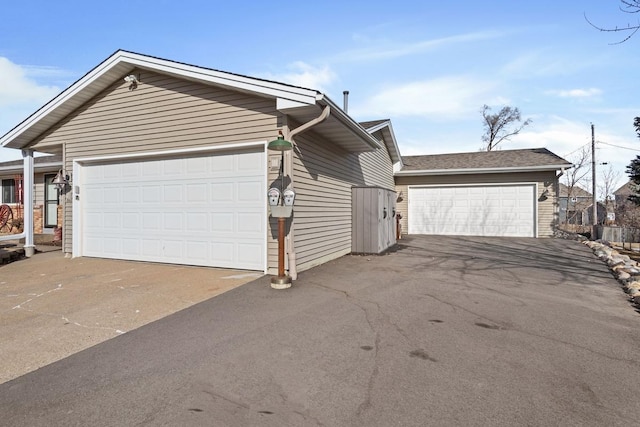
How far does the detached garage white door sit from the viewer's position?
537 inches

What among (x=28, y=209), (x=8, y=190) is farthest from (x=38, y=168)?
(x=28, y=209)

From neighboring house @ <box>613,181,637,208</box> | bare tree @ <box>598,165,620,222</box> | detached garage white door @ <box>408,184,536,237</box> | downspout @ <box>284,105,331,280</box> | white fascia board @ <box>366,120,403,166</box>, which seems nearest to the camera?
downspout @ <box>284,105,331,280</box>

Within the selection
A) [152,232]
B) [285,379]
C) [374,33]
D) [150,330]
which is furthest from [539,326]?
[374,33]

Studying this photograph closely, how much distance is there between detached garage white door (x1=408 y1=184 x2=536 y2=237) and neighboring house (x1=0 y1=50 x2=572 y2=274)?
19.0 feet

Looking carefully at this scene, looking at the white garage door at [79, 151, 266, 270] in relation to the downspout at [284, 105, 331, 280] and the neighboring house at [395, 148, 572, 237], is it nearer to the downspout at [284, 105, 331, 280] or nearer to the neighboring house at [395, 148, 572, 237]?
the downspout at [284, 105, 331, 280]

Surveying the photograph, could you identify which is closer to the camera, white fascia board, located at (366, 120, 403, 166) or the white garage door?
the white garage door

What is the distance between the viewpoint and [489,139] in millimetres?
30391

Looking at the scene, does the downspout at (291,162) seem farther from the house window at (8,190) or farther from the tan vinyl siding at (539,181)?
the house window at (8,190)

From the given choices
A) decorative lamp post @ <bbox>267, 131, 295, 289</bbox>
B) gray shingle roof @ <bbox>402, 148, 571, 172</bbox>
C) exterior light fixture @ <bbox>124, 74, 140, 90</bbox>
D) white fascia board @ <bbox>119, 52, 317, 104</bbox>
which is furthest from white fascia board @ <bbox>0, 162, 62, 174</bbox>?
gray shingle roof @ <bbox>402, 148, 571, 172</bbox>

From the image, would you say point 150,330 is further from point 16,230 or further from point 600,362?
point 16,230

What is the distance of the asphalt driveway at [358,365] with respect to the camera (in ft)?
7.27

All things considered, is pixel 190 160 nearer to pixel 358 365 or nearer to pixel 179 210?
pixel 179 210

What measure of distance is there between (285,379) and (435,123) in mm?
18723

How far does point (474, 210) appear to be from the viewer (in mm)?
14258
